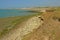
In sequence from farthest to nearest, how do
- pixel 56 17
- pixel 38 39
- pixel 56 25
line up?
pixel 56 17 → pixel 56 25 → pixel 38 39

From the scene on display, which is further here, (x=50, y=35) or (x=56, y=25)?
(x=56, y=25)

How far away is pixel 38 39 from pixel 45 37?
0.54 meters

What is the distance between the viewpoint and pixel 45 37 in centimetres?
1178

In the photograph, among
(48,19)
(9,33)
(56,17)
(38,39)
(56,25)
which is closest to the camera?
(38,39)

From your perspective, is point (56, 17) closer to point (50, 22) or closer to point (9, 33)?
point (50, 22)

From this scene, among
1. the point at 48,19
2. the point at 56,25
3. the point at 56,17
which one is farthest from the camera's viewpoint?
the point at 56,17

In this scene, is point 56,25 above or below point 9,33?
above

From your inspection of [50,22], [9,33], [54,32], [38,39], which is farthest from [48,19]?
[9,33]

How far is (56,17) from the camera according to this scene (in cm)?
1541

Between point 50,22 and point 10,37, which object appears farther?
point 10,37

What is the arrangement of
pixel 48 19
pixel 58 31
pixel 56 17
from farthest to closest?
pixel 56 17
pixel 48 19
pixel 58 31

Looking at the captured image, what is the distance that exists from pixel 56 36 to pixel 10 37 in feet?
18.4

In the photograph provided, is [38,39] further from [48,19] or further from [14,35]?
[14,35]

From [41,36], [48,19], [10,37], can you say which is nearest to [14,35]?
[10,37]
